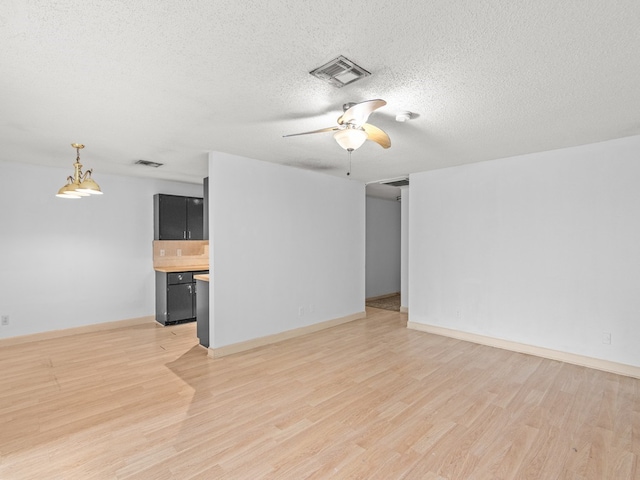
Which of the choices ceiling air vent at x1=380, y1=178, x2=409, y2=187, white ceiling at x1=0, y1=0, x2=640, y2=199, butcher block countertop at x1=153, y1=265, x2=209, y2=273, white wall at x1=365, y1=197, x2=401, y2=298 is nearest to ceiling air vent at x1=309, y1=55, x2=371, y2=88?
white ceiling at x1=0, y1=0, x2=640, y2=199

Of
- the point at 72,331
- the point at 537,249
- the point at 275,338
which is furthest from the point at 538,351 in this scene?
the point at 72,331

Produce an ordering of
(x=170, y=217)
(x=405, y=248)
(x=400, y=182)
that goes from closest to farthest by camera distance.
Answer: (x=170, y=217) → (x=400, y=182) → (x=405, y=248)

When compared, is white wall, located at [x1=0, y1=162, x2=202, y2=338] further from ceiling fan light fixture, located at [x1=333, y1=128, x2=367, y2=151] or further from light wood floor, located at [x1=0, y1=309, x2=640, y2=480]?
ceiling fan light fixture, located at [x1=333, y1=128, x2=367, y2=151]

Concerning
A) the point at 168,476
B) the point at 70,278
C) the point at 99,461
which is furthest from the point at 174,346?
the point at 168,476

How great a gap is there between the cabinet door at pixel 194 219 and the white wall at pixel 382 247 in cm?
396

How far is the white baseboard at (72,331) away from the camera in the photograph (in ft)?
15.4

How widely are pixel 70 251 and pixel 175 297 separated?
172 centimetres

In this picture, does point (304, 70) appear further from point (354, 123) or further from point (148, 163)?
point (148, 163)

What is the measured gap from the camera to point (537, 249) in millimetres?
4215

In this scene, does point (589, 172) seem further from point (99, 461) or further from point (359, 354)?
point (99, 461)

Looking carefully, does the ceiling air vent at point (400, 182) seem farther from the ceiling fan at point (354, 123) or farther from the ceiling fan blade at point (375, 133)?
the ceiling fan at point (354, 123)

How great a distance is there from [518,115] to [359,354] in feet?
10.4

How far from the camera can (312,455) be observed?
228 centimetres

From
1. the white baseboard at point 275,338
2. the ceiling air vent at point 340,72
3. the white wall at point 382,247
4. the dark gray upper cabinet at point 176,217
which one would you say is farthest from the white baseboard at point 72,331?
the ceiling air vent at point 340,72
